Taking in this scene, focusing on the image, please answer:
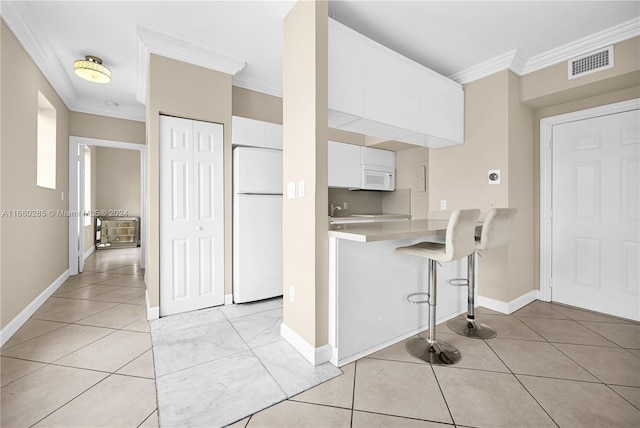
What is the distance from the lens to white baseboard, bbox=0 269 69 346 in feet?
7.33

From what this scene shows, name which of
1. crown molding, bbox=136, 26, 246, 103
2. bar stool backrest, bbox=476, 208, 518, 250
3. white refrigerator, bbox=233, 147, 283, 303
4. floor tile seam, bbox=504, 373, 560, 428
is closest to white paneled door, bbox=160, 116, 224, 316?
white refrigerator, bbox=233, 147, 283, 303

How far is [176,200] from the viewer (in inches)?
110

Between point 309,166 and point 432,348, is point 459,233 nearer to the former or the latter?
point 432,348

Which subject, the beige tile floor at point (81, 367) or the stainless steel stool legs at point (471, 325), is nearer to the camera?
the beige tile floor at point (81, 367)

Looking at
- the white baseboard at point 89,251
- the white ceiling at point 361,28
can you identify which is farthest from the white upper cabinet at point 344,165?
the white baseboard at point 89,251

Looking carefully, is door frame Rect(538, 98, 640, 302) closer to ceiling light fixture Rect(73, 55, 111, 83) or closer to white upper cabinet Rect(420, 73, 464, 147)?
white upper cabinet Rect(420, 73, 464, 147)

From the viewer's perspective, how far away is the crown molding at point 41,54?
222 centimetres

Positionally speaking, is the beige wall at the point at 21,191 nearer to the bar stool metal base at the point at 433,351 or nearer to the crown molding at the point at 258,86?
the crown molding at the point at 258,86

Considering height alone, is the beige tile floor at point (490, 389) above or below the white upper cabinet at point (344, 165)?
below

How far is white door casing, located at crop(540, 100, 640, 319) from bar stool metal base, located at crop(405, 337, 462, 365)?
2.02 meters

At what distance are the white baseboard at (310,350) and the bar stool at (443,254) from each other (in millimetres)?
635

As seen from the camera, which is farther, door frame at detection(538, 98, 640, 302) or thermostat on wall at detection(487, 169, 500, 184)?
door frame at detection(538, 98, 640, 302)

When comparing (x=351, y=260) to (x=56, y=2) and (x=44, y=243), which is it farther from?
(x=44, y=243)

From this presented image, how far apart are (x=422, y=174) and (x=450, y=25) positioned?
2.00 m
